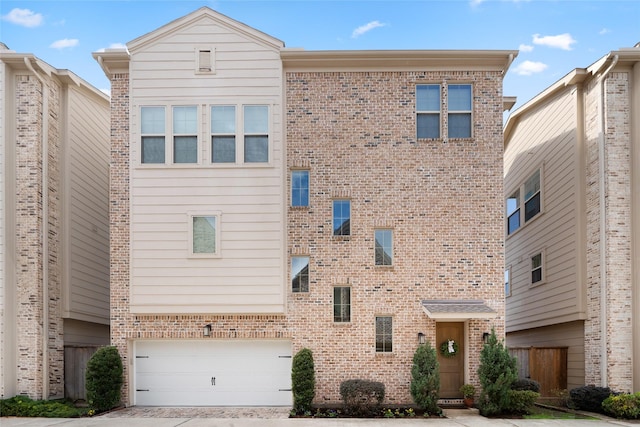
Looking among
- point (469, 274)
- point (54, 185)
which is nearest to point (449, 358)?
point (469, 274)

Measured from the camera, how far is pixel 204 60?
1563 centimetres

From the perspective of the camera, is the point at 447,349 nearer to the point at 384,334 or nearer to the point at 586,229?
the point at 384,334

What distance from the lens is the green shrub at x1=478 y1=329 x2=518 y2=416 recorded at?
13.7m

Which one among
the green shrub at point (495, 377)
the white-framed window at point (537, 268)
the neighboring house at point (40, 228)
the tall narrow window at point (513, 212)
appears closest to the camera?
the green shrub at point (495, 377)

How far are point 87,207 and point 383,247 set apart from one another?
9.28 meters

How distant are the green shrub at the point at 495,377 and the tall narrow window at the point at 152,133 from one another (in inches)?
391

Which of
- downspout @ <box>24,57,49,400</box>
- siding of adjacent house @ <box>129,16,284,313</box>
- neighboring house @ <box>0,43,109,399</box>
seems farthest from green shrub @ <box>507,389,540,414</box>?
downspout @ <box>24,57,49,400</box>

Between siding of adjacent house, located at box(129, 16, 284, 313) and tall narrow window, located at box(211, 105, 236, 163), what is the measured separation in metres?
0.19

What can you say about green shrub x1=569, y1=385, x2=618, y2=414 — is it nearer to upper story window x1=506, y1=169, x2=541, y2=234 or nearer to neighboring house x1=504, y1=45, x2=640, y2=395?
neighboring house x1=504, y1=45, x2=640, y2=395

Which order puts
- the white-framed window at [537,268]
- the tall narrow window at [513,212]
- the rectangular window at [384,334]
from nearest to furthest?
the rectangular window at [384,334], the white-framed window at [537,268], the tall narrow window at [513,212]

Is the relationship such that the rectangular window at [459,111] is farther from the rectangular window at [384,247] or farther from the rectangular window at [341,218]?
the rectangular window at [341,218]

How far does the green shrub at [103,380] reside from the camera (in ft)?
46.2

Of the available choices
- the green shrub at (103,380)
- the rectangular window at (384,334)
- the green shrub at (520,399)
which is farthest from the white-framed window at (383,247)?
the green shrub at (103,380)

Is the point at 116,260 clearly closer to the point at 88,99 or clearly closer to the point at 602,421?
the point at 88,99
